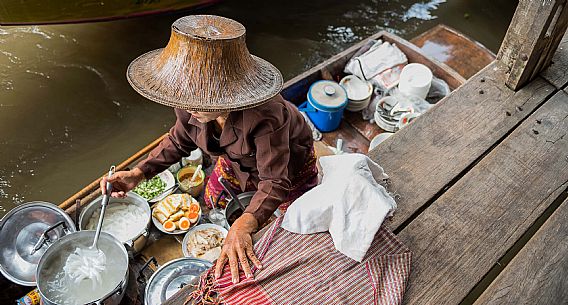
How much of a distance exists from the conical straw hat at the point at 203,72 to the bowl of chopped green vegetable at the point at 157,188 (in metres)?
1.75

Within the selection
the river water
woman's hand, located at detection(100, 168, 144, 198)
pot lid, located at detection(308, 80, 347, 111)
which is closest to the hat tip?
woman's hand, located at detection(100, 168, 144, 198)

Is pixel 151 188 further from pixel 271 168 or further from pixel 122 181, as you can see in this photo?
pixel 271 168

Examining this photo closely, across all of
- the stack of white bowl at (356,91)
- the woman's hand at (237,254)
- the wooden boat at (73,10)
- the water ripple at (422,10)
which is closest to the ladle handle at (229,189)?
the woman's hand at (237,254)

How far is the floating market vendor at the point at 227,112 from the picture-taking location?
6.47 ft

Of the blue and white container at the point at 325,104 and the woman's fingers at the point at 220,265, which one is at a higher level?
the woman's fingers at the point at 220,265

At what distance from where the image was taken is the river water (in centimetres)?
466

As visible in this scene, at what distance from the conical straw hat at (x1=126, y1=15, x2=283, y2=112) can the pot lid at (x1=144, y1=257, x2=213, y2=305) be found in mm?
1453

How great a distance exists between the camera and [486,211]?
2137 mm

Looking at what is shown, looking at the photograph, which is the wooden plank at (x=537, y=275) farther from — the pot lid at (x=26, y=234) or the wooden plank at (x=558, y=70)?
the pot lid at (x=26, y=234)

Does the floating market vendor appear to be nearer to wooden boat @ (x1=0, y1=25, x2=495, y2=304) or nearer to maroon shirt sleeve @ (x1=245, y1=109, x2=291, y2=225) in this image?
maroon shirt sleeve @ (x1=245, y1=109, x2=291, y2=225)

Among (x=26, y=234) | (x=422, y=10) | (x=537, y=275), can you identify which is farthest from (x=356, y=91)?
(x=422, y=10)

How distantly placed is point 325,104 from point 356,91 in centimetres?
55

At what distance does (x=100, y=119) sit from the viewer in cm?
504

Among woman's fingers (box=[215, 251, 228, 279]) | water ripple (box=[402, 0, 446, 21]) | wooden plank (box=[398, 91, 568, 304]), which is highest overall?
woman's fingers (box=[215, 251, 228, 279])
